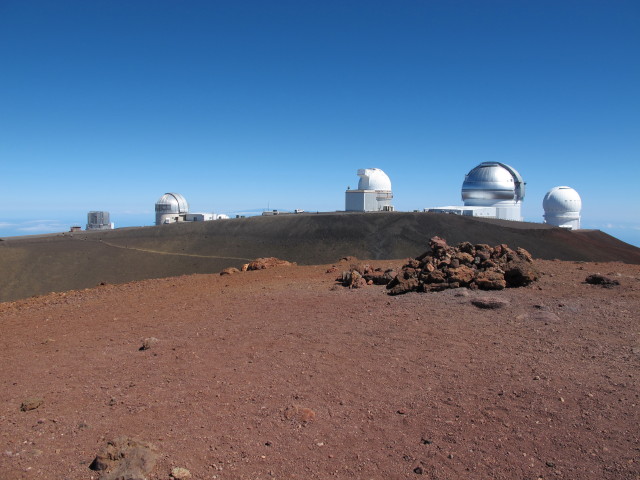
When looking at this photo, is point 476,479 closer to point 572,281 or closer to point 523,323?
point 523,323

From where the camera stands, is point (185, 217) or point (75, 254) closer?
point (75, 254)

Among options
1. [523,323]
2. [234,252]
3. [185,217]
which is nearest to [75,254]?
[234,252]

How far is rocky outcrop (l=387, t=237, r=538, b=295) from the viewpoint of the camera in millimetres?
9648

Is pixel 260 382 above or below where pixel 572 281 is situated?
below

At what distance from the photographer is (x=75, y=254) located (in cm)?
3366

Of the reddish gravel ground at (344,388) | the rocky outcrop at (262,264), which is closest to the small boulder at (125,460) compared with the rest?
the reddish gravel ground at (344,388)

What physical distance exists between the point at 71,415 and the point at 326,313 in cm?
449

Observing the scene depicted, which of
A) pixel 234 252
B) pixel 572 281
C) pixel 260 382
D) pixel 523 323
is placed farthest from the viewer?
pixel 234 252

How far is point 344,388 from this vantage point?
5.49 metres

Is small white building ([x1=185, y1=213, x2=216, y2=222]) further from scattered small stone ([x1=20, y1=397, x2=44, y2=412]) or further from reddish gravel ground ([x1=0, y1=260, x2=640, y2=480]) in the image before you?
scattered small stone ([x1=20, y1=397, x2=44, y2=412])

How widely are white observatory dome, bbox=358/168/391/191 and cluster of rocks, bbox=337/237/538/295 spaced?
44.7 metres

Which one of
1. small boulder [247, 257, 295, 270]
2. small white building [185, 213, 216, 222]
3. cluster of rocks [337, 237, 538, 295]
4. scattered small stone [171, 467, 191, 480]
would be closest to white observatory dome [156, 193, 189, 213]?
small white building [185, 213, 216, 222]

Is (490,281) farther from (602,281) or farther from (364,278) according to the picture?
(364,278)

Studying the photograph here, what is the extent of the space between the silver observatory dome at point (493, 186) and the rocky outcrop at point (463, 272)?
44.1 meters
